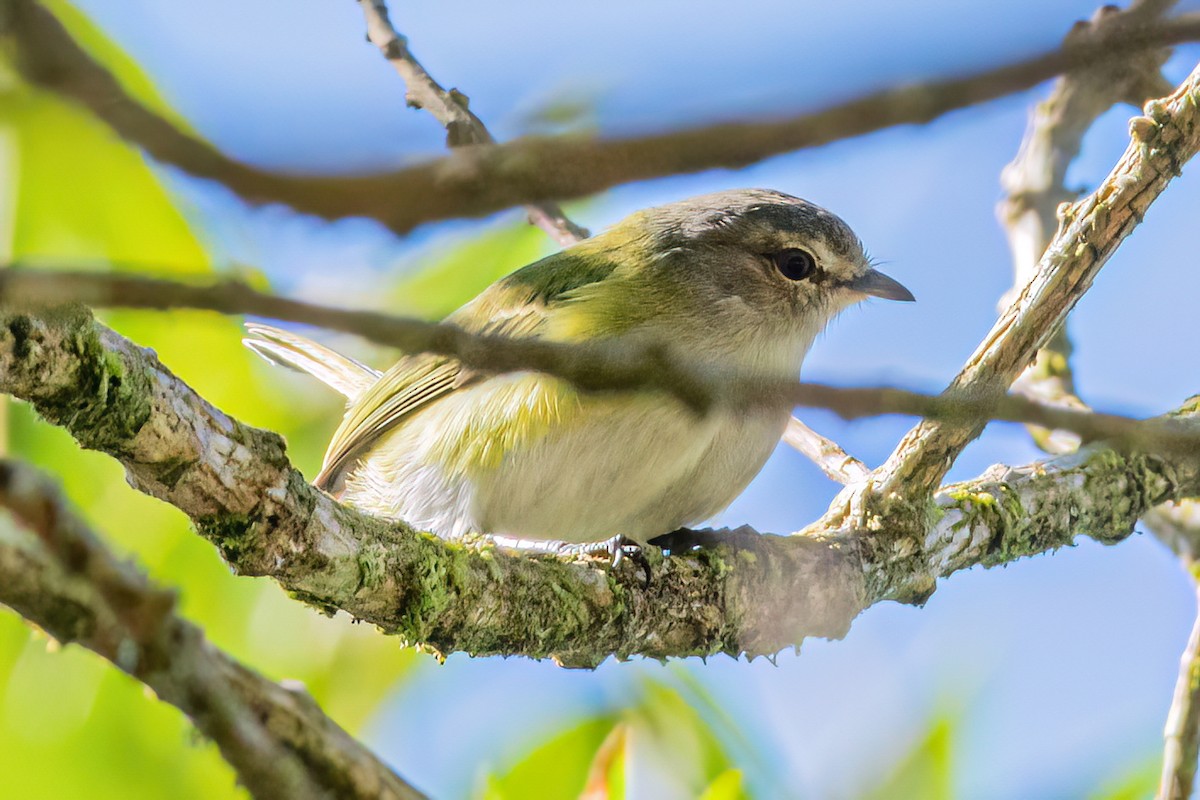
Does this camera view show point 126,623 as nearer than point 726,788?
Yes

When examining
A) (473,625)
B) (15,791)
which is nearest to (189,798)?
(15,791)

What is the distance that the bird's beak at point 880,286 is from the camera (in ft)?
14.0

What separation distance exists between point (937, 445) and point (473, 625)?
1.41 m

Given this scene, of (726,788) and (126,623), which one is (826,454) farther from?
(126,623)

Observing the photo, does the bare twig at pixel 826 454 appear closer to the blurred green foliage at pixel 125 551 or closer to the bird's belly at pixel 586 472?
the bird's belly at pixel 586 472

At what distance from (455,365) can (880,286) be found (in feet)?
5.36

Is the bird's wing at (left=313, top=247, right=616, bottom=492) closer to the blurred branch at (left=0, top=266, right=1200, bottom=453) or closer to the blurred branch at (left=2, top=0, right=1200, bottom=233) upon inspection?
the blurred branch at (left=0, top=266, right=1200, bottom=453)

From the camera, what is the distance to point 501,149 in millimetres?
807

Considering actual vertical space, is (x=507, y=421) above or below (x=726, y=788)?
above

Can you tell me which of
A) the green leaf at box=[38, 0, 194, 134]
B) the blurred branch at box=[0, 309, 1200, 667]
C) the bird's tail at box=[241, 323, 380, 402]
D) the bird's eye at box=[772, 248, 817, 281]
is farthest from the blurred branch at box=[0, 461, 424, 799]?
the bird's tail at box=[241, 323, 380, 402]

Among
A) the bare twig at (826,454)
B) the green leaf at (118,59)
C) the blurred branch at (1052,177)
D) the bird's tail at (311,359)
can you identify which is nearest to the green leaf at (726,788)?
the bare twig at (826,454)

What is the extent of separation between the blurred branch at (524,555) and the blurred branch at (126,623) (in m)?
0.99

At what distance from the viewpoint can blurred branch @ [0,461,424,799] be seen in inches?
33.9

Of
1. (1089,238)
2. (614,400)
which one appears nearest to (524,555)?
(614,400)
